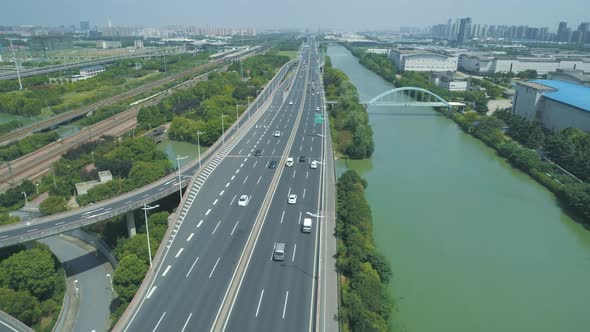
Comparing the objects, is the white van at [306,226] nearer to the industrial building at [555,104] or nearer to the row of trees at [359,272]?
the row of trees at [359,272]

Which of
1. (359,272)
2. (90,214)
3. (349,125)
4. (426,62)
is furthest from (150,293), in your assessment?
(426,62)

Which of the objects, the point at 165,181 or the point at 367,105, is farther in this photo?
the point at 367,105

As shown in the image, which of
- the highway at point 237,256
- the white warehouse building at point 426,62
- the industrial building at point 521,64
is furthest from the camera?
the white warehouse building at point 426,62

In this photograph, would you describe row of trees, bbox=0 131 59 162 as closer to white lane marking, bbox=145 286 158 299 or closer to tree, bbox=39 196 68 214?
tree, bbox=39 196 68 214

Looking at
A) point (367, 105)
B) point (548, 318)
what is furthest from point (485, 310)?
point (367, 105)

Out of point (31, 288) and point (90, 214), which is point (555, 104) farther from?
point (31, 288)

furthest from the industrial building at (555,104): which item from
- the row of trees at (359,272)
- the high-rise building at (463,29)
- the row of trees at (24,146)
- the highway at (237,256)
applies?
the high-rise building at (463,29)

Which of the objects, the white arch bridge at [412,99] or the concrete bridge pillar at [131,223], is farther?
the white arch bridge at [412,99]

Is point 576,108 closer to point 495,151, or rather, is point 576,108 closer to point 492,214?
point 495,151
